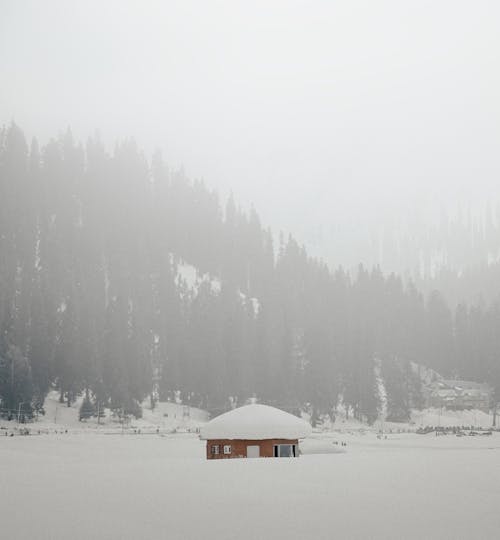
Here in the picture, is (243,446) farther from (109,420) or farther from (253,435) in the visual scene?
(109,420)

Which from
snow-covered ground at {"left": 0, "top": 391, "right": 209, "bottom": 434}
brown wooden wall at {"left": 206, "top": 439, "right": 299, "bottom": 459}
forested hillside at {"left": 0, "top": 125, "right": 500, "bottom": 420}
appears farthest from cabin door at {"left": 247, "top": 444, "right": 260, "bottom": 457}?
forested hillside at {"left": 0, "top": 125, "right": 500, "bottom": 420}

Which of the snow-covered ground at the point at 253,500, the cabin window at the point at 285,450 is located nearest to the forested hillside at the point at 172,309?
the cabin window at the point at 285,450

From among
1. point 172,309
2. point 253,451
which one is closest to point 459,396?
point 172,309

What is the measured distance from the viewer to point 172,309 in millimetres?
111688

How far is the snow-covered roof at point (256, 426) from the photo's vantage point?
31.7 meters

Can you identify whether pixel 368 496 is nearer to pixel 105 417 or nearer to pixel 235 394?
pixel 105 417

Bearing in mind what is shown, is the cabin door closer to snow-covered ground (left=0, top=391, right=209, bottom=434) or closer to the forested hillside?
snow-covered ground (left=0, top=391, right=209, bottom=434)

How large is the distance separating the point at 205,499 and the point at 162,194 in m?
137

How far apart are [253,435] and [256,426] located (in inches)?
19.2

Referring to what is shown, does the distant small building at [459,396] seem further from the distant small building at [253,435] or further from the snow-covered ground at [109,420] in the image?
the distant small building at [253,435]

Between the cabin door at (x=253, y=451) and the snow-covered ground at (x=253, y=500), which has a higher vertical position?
the snow-covered ground at (x=253, y=500)

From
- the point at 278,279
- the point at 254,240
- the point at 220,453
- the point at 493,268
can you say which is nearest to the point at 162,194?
the point at 254,240

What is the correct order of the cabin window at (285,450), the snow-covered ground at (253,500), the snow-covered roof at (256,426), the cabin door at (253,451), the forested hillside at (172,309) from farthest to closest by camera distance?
the forested hillside at (172,309) < the cabin window at (285,450) < the cabin door at (253,451) < the snow-covered roof at (256,426) < the snow-covered ground at (253,500)

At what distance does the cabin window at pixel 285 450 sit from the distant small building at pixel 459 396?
7909 centimetres
